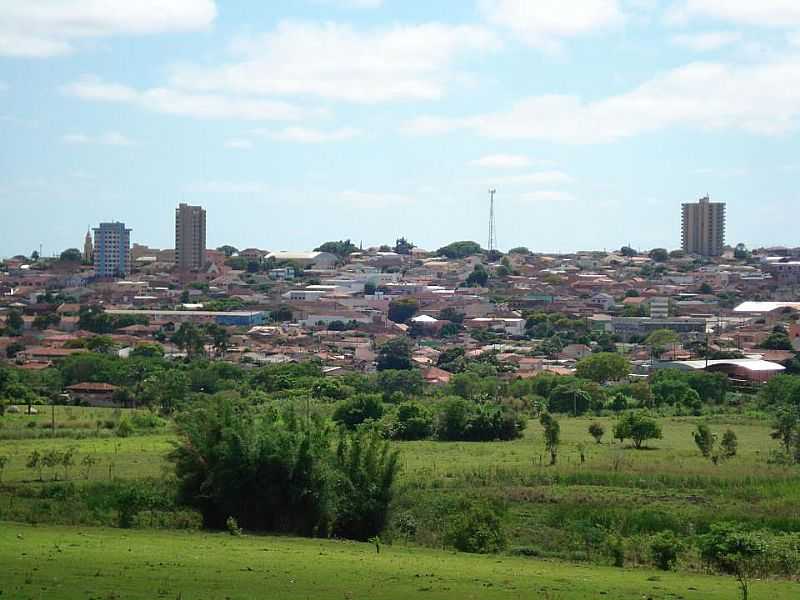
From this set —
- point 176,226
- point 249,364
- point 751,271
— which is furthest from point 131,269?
point 249,364

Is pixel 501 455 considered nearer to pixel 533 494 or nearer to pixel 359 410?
pixel 533 494

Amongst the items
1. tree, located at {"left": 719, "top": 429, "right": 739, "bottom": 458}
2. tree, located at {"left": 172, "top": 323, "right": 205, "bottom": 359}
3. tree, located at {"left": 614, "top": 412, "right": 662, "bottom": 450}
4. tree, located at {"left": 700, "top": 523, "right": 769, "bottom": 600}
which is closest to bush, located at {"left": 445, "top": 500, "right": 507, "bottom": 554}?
tree, located at {"left": 700, "top": 523, "right": 769, "bottom": 600}

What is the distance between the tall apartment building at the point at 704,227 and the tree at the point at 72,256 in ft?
221

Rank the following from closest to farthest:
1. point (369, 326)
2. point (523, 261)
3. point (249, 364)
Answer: point (249, 364), point (369, 326), point (523, 261)

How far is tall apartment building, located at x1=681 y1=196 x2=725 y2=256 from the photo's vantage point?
469 ft

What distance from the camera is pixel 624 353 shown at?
220ft

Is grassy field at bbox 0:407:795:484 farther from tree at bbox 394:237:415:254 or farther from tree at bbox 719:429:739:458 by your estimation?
tree at bbox 394:237:415:254

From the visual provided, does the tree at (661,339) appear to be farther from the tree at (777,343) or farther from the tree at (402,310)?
the tree at (402,310)

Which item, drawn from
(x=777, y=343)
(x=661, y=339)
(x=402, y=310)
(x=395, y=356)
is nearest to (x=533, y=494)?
(x=395, y=356)

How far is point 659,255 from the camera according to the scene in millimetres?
135750

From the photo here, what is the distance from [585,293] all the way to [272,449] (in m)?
83.0

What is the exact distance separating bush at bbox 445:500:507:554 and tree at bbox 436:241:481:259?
120 m

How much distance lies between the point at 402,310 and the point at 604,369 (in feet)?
129

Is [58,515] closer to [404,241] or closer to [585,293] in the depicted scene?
[585,293]
